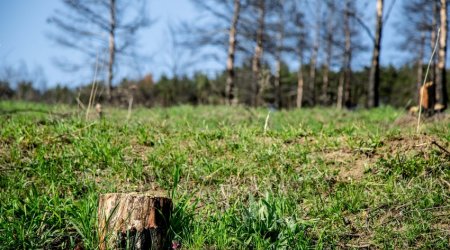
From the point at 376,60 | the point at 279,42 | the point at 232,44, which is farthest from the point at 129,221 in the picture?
the point at 279,42

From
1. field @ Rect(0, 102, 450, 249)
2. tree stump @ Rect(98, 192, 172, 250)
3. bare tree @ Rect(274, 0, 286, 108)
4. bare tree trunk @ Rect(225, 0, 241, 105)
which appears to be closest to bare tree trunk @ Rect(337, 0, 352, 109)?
bare tree @ Rect(274, 0, 286, 108)

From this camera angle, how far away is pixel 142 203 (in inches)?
95.3

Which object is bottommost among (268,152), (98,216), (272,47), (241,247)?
(241,247)

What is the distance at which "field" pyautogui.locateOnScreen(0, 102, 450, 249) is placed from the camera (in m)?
2.55

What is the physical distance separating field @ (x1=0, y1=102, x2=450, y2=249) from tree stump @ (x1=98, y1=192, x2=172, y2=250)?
0.41 ft

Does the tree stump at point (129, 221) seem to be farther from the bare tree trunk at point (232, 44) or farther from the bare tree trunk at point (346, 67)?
the bare tree trunk at point (346, 67)

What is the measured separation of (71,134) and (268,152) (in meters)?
2.21

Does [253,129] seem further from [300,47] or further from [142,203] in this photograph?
[300,47]

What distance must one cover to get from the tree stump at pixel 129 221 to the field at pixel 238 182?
0.41ft

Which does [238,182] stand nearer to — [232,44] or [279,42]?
[232,44]

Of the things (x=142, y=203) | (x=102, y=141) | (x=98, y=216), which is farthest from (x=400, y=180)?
(x=102, y=141)

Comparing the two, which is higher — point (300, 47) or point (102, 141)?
point (300, 47)

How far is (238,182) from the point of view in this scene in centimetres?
343

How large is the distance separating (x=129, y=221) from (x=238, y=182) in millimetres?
1260
